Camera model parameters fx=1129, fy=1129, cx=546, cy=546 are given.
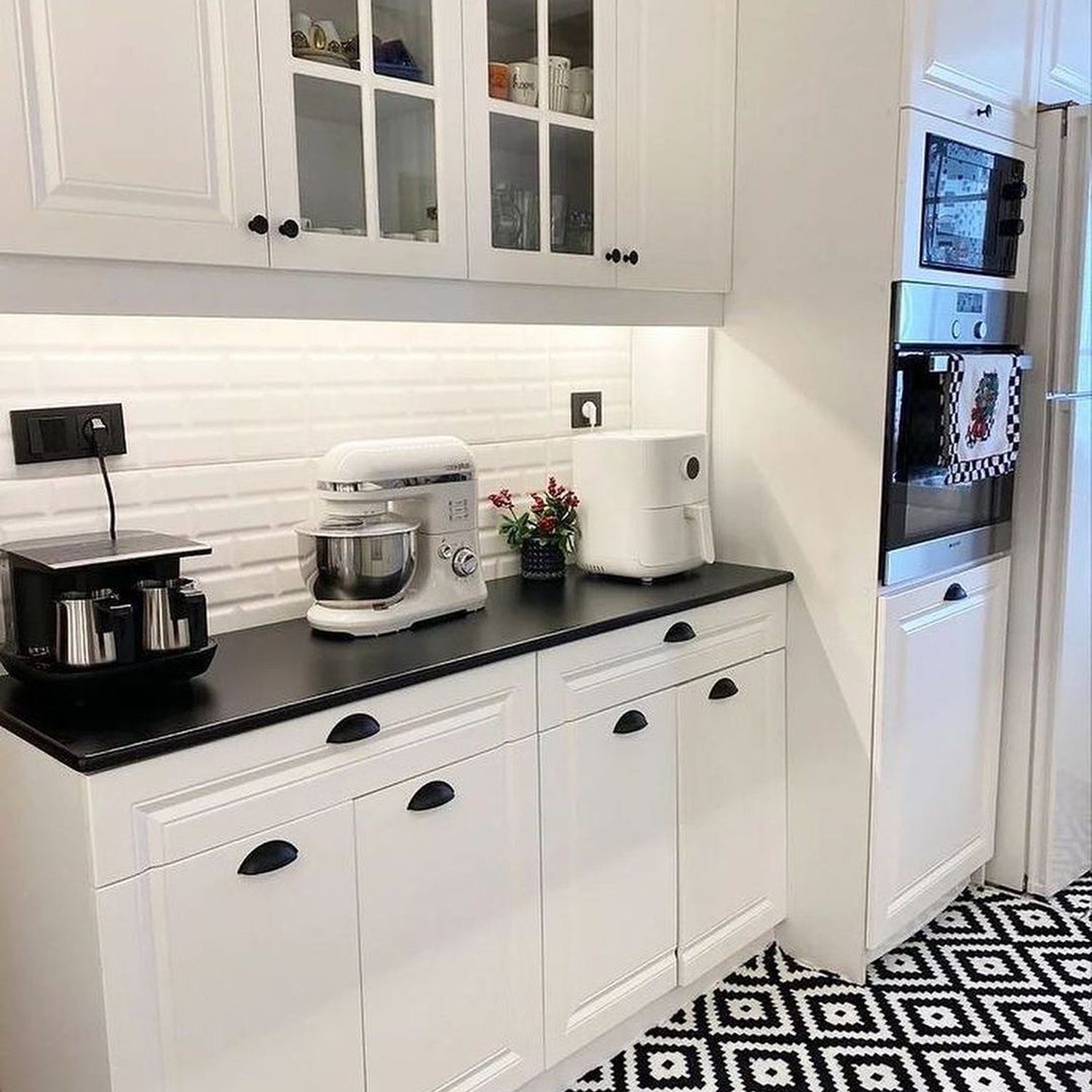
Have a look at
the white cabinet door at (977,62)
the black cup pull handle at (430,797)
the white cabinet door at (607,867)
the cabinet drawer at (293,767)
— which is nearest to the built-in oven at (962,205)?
the white cabinet door at (977,62)

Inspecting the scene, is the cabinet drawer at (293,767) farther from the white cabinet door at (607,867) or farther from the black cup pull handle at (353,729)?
the white cabinet door at (607,867)

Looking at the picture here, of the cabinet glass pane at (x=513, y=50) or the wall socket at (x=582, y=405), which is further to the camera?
the wall socket at (x=582, y=405)

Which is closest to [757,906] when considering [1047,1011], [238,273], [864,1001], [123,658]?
[864,1001]

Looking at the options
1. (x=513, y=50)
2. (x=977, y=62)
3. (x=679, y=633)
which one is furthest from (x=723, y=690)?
(x=977, y=62)

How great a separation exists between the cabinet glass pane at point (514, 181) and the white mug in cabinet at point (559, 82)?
71 millimetres

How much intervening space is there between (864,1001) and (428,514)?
55.3 inches

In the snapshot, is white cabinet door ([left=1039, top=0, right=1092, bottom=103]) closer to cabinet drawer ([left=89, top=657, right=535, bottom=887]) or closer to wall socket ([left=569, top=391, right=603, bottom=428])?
wall socket ([left=569, top=391, right=603, bottom=428])

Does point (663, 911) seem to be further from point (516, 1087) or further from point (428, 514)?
point (428, 514)

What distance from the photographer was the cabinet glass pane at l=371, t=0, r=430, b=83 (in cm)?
182

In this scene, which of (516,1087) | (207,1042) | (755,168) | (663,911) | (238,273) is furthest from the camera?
A: (755,168)

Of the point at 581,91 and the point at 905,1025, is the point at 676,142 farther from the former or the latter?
the point at 905,1025

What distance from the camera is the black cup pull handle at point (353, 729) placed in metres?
1.62

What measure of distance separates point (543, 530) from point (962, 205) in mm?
1100

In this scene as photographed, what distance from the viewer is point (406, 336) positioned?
2248 mm
